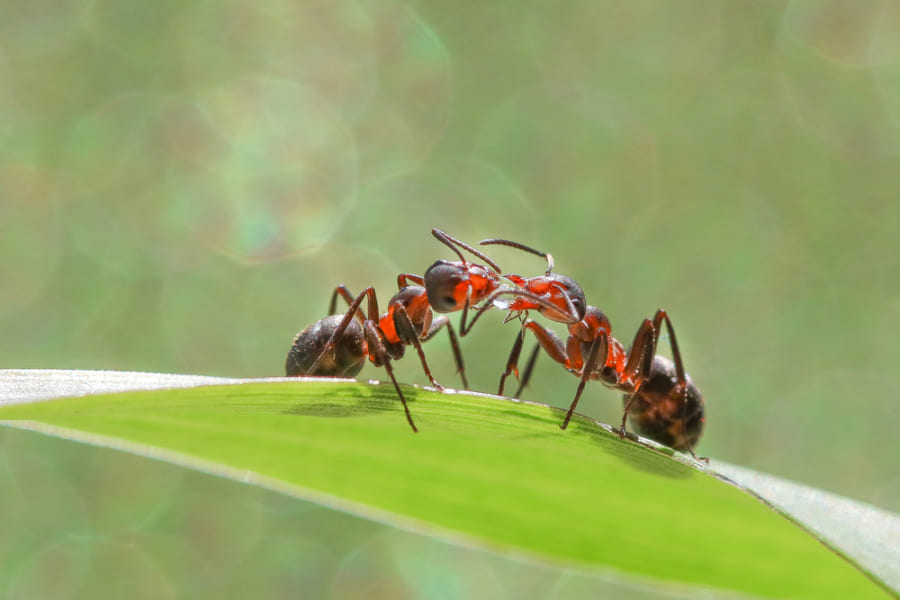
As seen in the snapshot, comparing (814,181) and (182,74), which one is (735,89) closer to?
(814,181)

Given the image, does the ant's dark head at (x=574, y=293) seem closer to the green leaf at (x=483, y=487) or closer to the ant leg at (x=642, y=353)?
the ant leg at (x=642, y=353)

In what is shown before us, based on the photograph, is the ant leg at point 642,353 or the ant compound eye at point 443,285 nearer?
the ant compound eye at point 443,285

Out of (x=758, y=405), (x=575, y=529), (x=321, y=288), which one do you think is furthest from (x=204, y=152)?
(x=575, y=529)

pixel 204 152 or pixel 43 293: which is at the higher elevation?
pixel 204 152

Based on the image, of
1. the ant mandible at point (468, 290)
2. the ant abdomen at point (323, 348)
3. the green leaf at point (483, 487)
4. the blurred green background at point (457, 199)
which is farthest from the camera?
the blurred green background at point (457, 199)

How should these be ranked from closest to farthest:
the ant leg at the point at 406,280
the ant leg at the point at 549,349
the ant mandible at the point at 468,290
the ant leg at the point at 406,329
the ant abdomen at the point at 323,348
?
the ant mandible at the point at 468,290
the ant leg at the point at 406,329
the ant leg at the point at 549,349
the ant abdomen at the point at 323,348
the ant leg at the point at 406,280

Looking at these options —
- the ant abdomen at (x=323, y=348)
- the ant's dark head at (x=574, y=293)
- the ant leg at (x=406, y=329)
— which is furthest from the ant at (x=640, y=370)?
the ant abdomen at (x=323, y=348)

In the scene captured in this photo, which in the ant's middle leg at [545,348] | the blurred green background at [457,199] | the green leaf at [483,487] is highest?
the blurred green background at [457,199]
